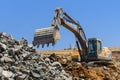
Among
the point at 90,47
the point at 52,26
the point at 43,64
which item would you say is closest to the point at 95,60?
the point at 90,47

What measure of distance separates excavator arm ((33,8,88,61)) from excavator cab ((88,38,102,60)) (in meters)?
0.33

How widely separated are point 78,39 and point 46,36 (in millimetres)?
4594

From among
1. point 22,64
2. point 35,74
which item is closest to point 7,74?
point 35,74

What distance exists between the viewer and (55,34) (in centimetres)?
1548

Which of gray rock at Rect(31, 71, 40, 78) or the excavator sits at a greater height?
the excavator

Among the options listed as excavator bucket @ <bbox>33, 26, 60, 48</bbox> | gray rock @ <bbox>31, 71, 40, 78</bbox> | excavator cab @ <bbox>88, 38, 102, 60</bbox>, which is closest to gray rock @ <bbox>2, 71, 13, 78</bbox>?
gray rock @ <bbox>31, 71, 40, 78</bbox>

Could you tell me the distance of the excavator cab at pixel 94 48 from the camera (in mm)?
19422

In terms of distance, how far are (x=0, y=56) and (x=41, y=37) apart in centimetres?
455

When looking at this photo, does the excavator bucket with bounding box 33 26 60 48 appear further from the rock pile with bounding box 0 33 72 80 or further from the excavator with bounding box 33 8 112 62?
the rock pile with bounding box 0 33 72 80

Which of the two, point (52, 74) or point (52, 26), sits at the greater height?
point (52, 26)

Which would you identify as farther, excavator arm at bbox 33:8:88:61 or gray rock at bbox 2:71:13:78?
excavator arm at bbox 33:8:88:61

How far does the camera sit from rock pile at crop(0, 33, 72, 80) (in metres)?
10.8

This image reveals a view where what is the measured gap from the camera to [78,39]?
20.0 metres

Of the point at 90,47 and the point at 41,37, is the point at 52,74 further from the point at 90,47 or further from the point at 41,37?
the point at 90,47
